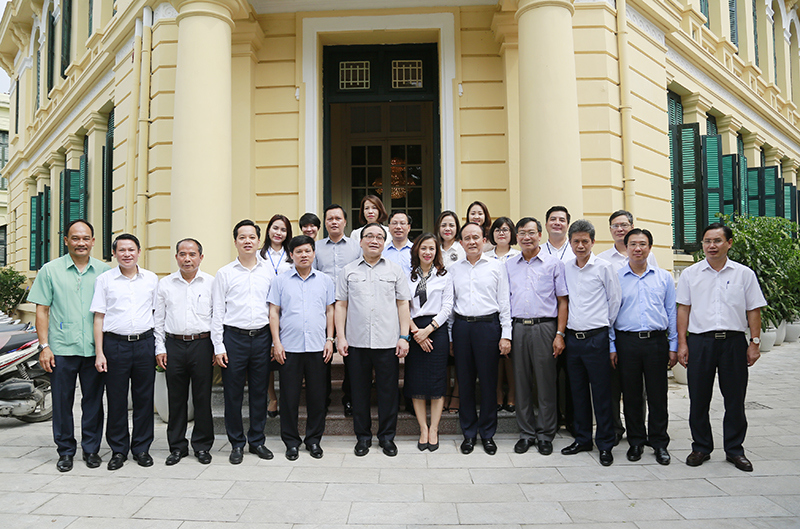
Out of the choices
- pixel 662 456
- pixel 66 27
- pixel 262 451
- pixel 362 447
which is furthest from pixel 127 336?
pixel 66 27

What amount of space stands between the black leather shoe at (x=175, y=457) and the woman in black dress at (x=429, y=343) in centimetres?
179

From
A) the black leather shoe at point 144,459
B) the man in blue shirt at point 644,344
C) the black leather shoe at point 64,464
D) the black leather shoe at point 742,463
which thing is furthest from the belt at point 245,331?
the black leather shoe at point 742,463

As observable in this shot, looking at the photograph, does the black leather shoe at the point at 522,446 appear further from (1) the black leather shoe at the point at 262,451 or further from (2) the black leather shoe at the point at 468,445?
(1) the black leather shoe at the point at 262,451

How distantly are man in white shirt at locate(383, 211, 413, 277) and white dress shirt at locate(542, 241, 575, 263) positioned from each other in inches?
46.8

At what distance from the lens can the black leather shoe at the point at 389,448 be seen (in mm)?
4254

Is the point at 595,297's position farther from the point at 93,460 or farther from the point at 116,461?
the point at 93,460

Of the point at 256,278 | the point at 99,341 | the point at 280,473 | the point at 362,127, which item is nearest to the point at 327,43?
the point at 362,127

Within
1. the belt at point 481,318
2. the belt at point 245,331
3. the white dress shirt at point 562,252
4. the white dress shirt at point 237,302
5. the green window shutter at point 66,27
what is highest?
the green window shutter at point 66,27

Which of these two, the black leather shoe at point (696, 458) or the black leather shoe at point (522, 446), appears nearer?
the black leather shoe at point (696, 458)

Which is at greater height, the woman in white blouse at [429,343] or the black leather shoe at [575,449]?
the woman in white blouse at [429,343]

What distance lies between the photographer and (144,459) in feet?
13.4

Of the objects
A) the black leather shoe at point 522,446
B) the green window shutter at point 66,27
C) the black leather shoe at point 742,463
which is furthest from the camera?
the green window shutter at point 66,27

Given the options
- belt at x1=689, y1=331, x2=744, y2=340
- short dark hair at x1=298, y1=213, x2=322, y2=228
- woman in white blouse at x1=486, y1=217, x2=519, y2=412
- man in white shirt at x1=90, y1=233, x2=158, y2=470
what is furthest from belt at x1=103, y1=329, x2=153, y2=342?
belt at x1=689, y1=331, x2=744, y2=340

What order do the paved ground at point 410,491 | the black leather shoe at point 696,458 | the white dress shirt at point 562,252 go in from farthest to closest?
the white dress shirt at point 562,252, the black leather shoe at point 696,458, the paved ground at point 410,491
